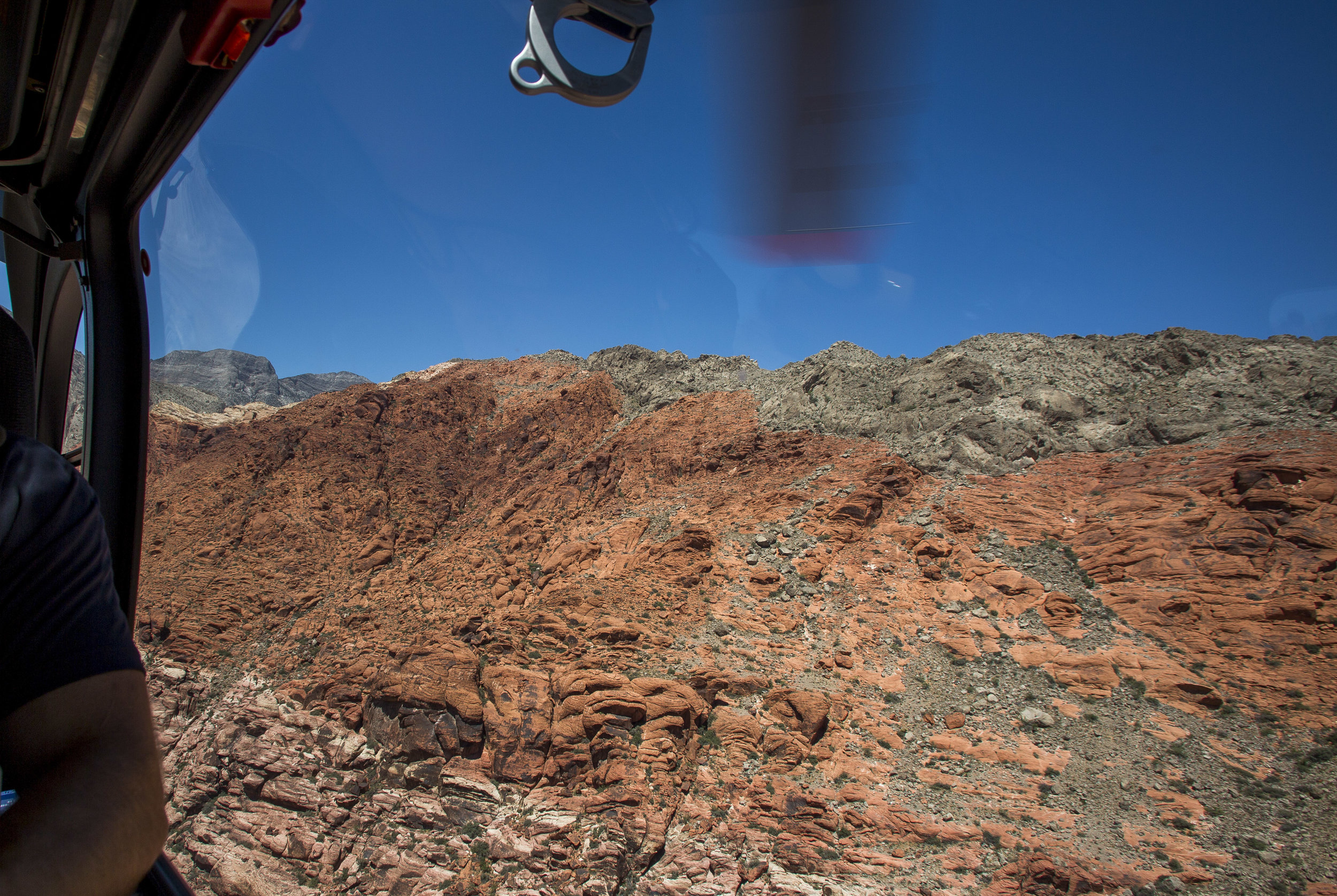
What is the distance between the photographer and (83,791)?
2.20ft

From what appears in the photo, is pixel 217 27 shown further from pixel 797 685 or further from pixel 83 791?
pixel 797 685

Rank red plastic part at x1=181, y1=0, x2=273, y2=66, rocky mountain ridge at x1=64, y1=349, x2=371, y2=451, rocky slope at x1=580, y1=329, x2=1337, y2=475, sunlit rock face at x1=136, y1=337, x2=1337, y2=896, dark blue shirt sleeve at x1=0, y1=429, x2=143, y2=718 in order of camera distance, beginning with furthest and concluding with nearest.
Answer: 1. rocky mountain ridge at x1=64, y1=349, x2=371, y2=451
2. rocky slope at x1=580, y1=329, x2=1337, y2=475
3. sunlit rock face at x1=136, y1=337, x2=1337, y2=896
4. red plastic part at x1=181, y1=0, x2=273, y2=66
5. dark blue shirt sleeve at x1=0, y1=429, x2=143, y2=718

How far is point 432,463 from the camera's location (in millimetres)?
27094

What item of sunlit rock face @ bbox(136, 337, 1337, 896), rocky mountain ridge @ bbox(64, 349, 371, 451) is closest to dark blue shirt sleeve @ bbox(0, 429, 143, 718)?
sunlit rock face @ bbox(136, 337, 1337, 896)

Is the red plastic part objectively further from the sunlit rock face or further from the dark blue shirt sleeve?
the sunlit rock face

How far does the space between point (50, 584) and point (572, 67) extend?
4.51 feet

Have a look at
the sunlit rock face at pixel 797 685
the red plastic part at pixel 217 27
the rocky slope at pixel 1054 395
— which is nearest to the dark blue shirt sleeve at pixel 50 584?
the red plastic part at pixel 217 27

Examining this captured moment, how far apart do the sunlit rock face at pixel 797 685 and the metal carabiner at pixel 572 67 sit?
12.3m

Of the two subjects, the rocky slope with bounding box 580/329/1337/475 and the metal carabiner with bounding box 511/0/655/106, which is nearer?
the metal carabiner with bounding box 511/0/655/106

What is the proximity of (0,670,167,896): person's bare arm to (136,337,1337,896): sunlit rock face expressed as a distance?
12110 millimetres

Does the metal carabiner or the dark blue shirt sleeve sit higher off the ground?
the metal carabiner

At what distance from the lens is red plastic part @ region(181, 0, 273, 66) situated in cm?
128

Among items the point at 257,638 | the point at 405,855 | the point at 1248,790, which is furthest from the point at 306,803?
the point at 1248,790

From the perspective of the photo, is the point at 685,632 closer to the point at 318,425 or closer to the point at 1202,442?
the point at 1202,442
